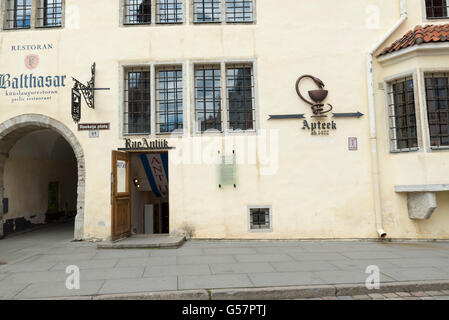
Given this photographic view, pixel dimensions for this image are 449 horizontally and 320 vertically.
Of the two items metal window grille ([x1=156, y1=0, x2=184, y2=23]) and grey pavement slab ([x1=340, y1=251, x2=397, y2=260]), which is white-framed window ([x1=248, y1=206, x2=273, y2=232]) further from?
metal window grille ([x1=156, y1=0, x2=184, y2=23])

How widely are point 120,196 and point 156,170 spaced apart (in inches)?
67.0

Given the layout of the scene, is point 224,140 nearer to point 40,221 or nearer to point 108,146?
point 108,146

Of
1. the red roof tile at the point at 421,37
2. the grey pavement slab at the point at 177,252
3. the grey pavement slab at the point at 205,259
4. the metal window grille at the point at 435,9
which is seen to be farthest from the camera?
the metal window grille at the point at 435,9

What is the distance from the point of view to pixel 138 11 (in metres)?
9.84

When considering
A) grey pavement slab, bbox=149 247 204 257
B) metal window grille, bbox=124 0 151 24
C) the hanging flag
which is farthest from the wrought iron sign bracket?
grey pavement slab, bbox=149 247 204 257

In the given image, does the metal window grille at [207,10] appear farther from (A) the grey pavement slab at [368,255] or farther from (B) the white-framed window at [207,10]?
(A) the grey pavement slab at [368,255]

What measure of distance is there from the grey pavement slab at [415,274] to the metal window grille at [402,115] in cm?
402

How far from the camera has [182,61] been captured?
9.41 m

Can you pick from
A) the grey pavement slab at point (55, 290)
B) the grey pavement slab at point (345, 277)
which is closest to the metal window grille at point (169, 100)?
the grey pavement slab at point (55, 290)

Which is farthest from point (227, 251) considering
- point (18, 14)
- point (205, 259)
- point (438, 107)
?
point (18, 14)

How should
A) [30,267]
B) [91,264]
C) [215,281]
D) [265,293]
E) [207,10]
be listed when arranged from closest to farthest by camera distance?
[265,293] → [215,281] → [30,267] → [91,264] → [207,10]

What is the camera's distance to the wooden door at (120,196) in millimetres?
8609

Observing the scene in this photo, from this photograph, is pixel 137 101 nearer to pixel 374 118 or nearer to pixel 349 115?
pixel 349 115
